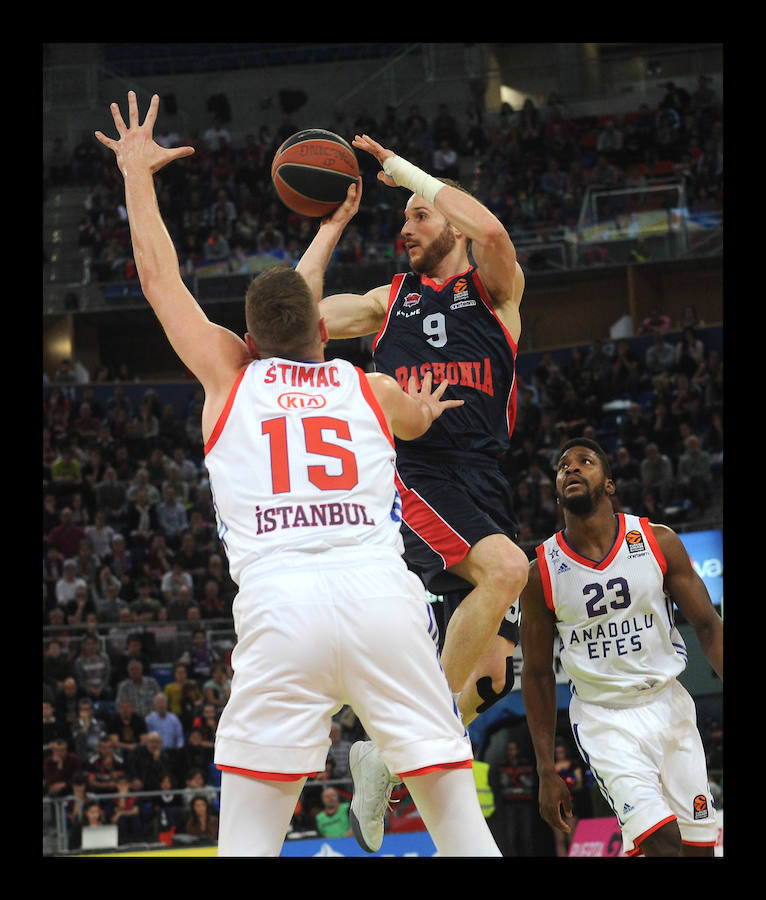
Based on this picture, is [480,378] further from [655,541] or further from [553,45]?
[553,45]

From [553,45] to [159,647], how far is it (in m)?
17.1

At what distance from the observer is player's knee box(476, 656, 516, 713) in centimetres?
610

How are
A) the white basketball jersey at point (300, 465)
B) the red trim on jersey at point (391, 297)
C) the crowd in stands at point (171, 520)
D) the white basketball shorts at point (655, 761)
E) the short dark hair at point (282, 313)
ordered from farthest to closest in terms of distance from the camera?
the crowd in stands at point (171, 520) → the red trim on jersey at point (391, 297) → the white basketball shorts at point (655, 761) → the short dark hair at point (282, 313) → the white basketball jersey at point (300, 465)

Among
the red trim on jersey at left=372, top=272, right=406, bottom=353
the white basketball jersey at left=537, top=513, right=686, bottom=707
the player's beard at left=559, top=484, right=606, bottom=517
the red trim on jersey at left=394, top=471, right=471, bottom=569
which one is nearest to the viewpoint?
the red trim on jersey at left=394, top=471, right=471, bottom=569

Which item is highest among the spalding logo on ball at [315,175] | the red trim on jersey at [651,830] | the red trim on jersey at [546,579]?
the spalding logo on ball at [315,175]

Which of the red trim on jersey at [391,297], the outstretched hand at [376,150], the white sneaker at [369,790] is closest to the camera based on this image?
the white sneaker at [369,790]

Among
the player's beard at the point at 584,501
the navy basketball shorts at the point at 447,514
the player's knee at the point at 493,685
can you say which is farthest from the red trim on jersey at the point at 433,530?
the player's beard at the point at 584,501

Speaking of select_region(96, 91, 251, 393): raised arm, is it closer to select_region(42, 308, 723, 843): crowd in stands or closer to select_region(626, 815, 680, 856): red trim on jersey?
select_region(626, 815, 680, 856): red trim on jersey

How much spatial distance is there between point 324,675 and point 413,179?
2934 mm

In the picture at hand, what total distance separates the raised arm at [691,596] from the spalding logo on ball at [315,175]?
8.75 ft

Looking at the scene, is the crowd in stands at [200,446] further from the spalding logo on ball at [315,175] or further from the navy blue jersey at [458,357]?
the spalding logo on ball at [315,175]

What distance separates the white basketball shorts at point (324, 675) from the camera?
3885mm

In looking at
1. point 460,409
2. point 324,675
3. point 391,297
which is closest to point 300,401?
point 324,675

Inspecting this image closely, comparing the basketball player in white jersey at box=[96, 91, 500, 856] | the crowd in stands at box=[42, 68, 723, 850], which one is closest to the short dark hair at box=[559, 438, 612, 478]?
the basketball player in white jersey at box=[96, 91, 500, 856]
